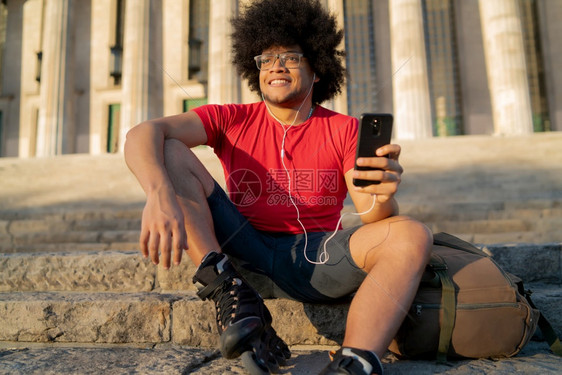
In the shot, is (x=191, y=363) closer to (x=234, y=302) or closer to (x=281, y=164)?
(x=234, y=302)

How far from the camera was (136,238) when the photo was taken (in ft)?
17.8

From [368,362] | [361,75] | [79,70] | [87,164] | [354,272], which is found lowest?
[368,362]

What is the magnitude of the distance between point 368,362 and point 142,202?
6978 millimetres

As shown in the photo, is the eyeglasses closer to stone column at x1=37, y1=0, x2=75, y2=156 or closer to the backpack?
the backpack

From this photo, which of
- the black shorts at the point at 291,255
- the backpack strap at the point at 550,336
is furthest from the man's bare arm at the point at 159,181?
the backpack strap at the point at 550,336

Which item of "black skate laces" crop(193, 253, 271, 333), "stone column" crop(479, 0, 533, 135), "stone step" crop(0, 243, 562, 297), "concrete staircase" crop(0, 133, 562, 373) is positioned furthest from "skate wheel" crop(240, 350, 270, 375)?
"stone column" crop(479, 0, 533, 135)

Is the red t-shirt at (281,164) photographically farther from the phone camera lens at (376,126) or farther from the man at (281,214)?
the phone camera lens at (376,126)

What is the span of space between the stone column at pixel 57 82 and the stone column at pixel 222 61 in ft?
23.4

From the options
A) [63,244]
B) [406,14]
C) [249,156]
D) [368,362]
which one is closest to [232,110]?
[249,156]

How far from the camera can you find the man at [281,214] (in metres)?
1.58

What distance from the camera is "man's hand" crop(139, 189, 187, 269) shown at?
1.63 metres

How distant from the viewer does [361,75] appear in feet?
63.0

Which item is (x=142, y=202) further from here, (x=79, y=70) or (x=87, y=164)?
(x=79, y=70)

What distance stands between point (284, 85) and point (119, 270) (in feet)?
6.14
